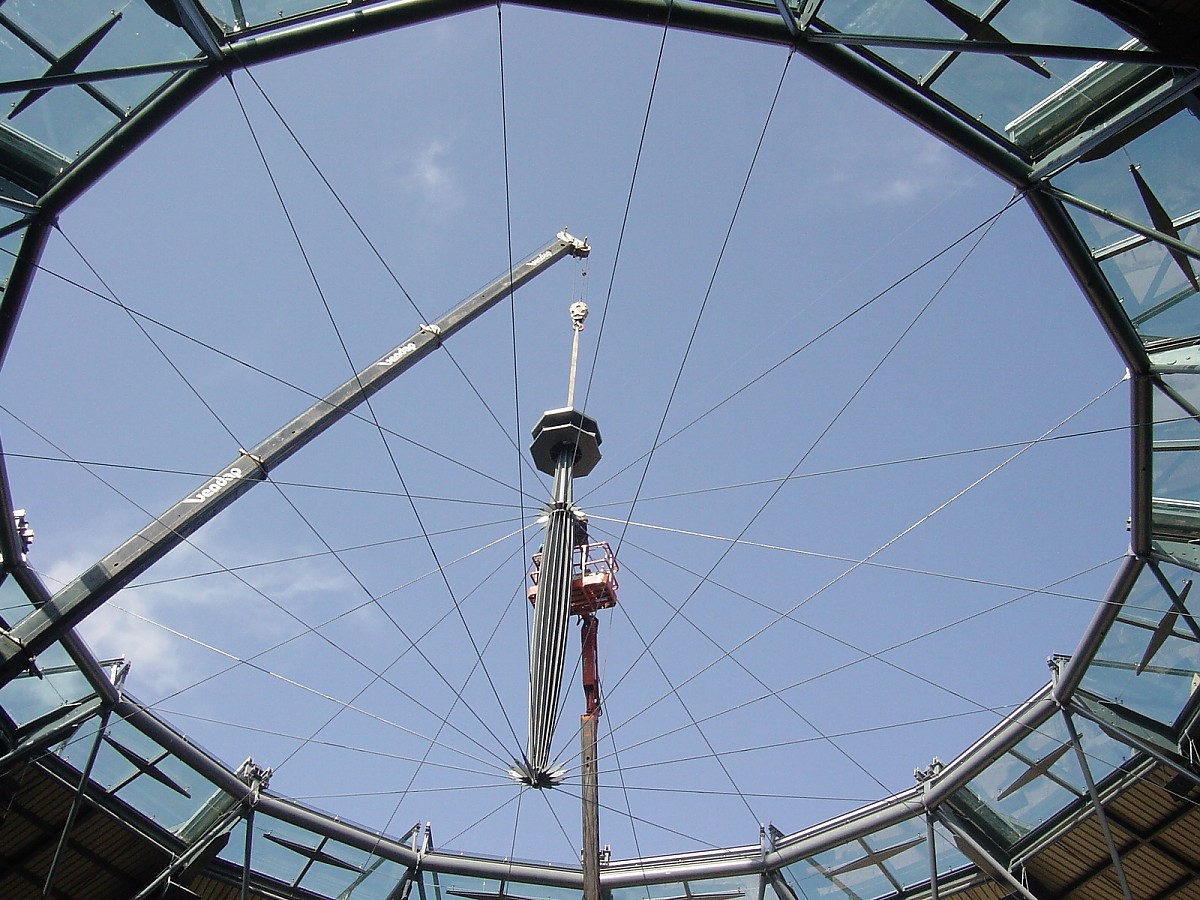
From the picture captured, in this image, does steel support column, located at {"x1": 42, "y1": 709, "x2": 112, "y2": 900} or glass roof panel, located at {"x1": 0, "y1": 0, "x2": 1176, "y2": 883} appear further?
steel support column, located at {"x1": 42, "y1": 709, "x2": 112, "y2": 900}

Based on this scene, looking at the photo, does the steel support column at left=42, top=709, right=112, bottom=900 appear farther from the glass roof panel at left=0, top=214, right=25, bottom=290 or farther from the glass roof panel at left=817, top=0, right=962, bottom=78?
the glass roof panel at left=817, top=0, right=962, bottom=78

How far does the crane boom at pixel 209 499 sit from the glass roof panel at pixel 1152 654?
12.2 meters

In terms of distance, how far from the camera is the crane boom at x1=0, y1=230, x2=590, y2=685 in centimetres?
1650

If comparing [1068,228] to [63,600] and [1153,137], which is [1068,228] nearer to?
[1153,137]

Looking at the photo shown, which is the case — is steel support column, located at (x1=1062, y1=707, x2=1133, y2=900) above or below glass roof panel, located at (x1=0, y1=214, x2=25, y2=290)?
below

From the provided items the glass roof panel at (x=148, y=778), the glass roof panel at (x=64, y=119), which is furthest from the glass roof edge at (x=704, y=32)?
the glass roof panel at (x=148, y=778)

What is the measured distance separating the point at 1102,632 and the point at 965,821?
489 cm

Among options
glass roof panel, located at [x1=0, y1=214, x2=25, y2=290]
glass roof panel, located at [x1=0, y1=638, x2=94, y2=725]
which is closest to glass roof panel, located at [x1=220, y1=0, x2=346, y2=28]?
glass roof panel, located at [x1=0, y1=214, x2=25, y2=290]

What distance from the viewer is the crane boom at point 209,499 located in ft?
54.1

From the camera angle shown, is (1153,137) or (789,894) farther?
(789,894)

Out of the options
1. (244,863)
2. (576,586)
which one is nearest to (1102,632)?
(576,586)

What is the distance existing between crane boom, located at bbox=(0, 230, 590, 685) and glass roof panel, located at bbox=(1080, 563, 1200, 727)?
12205mm

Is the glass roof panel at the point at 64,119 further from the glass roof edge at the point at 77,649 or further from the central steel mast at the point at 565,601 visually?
the central steel mast at the point at 565,601

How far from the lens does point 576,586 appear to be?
69.9ft
